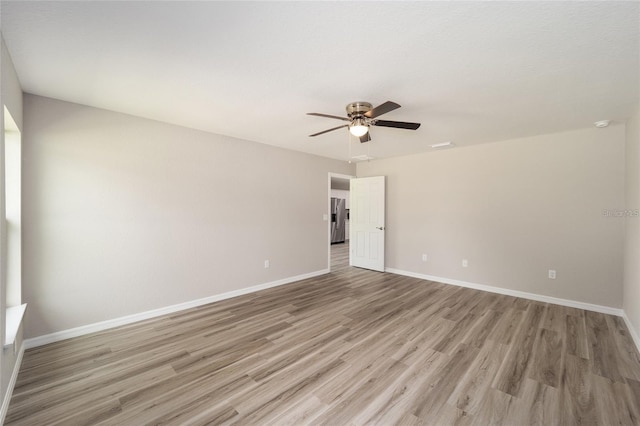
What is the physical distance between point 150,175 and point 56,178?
812mm

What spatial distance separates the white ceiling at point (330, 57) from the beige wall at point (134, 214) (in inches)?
15.2

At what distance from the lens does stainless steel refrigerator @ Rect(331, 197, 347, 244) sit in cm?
944

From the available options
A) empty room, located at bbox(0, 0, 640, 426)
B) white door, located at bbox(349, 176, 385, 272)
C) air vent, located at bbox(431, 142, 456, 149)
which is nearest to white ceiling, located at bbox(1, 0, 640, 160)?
empty room, located at bbox(0, 0, 640, 426)

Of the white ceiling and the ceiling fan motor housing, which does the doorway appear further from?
the white ceiling

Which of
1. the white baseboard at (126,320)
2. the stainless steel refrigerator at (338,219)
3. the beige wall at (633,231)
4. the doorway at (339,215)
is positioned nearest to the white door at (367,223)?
the white baseboard at (126,320)

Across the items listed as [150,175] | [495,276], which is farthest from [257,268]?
[495,276]

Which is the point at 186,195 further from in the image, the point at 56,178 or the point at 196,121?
the point at 56,178

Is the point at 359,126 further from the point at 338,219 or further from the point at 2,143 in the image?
the point at 338,219

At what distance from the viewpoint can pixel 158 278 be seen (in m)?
3.21

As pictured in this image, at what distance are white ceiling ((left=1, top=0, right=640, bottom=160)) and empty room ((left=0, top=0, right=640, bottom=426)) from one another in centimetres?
2

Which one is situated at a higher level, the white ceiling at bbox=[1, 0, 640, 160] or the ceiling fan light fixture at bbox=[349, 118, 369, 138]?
the white ceiling at bbox=[1, 0, 640, 160]

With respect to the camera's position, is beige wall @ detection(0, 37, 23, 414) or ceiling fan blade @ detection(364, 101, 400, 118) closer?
beige wall @ detection(0, 37, 23, 414)

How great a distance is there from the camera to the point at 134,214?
9.98ft

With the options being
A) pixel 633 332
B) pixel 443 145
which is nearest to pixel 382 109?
pixel 443 145
